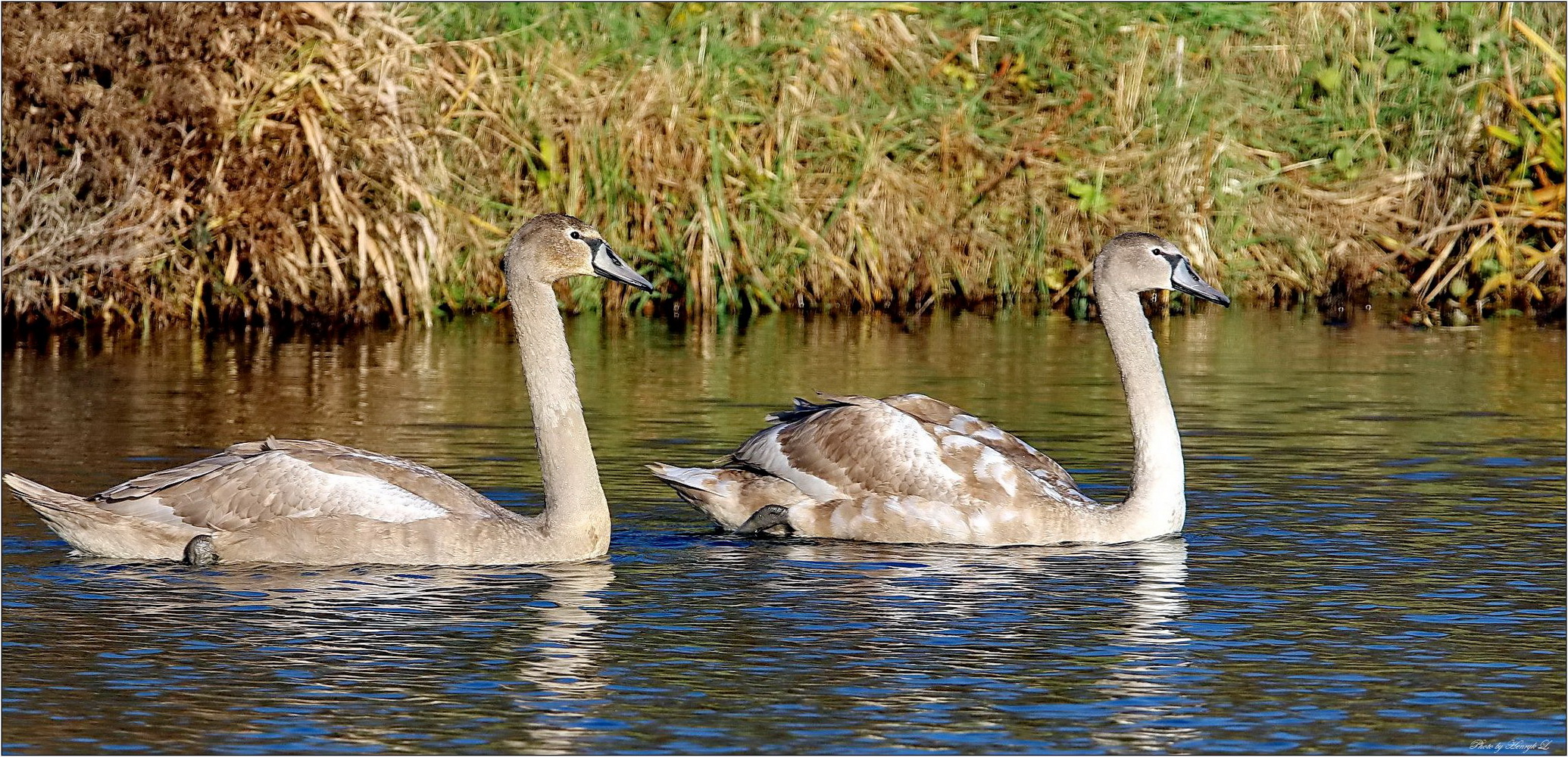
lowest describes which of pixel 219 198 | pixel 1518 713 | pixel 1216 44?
pixel 1518 713

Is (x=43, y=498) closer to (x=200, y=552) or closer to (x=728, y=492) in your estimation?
(x=200, y=552)

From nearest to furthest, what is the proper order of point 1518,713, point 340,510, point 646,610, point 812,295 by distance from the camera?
point 1518,713 < point 646,610 < point 340,510 < point 812,295

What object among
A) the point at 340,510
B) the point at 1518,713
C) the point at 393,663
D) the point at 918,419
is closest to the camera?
the point at 1518,713

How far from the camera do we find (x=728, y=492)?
1156cm

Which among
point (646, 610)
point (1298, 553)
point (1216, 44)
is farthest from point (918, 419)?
point (1216, 44)

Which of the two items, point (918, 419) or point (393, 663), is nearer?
point (393, 663)

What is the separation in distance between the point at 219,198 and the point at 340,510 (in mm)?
12245

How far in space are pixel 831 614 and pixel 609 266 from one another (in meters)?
2.08

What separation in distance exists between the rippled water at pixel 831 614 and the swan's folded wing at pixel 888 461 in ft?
1.06

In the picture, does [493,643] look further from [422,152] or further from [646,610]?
[422,152]

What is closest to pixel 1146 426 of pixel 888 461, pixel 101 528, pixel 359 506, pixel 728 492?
pixel 888 461

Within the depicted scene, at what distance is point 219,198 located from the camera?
21.8 meters

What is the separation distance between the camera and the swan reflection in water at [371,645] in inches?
292

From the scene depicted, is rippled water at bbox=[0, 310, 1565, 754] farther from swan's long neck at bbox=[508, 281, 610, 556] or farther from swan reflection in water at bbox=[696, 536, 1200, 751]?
swan's long neck at bbox=[508, 281, 610, 556]
